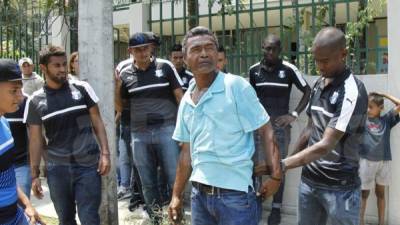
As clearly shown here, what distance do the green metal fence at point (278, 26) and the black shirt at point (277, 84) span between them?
0.32 m

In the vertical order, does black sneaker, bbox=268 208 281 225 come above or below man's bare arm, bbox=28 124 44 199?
below

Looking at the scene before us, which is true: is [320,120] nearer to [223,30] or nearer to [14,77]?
[14,77]

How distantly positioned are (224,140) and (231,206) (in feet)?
1.20

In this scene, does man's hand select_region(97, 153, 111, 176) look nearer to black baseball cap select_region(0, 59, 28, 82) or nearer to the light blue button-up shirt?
black baseball cap select_region(0, 59, 28, 82)

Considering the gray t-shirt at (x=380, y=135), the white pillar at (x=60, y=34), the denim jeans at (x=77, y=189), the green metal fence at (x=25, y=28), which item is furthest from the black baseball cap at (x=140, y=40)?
the green metal fence at (x=25, y=28)

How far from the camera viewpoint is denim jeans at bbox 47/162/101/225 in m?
4.33

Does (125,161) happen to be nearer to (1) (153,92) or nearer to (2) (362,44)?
(1) (153,92)

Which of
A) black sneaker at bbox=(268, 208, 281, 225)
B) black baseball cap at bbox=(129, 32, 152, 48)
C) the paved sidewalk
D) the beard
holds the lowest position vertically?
the paved sidewalk

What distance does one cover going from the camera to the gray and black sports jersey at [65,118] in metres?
4.30

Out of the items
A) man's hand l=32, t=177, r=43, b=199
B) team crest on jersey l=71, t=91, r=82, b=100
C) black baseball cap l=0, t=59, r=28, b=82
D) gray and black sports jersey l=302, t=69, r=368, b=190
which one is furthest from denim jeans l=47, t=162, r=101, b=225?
gray and black sports jersey l=302, t=69, r=368, b=190

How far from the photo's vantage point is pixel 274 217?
559cm

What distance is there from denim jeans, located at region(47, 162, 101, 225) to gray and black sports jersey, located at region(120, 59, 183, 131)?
117cm

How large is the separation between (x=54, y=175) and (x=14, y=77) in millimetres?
1421

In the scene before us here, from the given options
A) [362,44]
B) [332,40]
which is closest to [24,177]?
[332,40]
